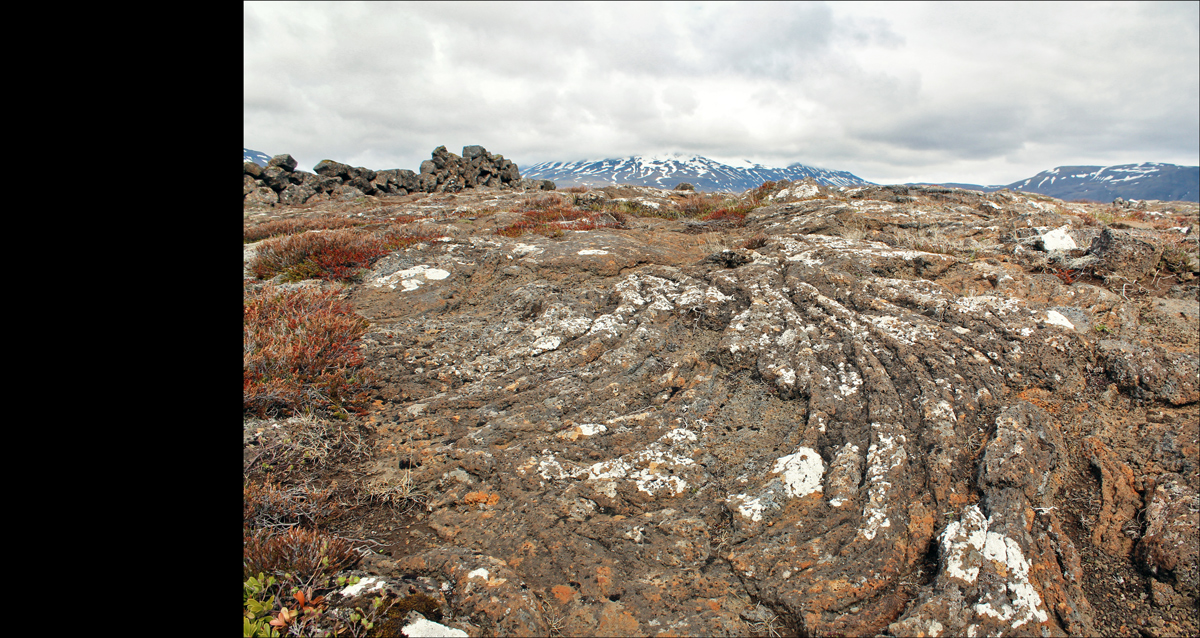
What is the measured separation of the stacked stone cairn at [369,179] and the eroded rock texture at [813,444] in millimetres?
36283

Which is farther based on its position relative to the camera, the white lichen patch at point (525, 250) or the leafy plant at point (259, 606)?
the white lichen patch at point (525, 250)

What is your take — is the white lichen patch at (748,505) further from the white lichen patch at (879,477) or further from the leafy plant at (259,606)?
the leafy plant at (259,606)

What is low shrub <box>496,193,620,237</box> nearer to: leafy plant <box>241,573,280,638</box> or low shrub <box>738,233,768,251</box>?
low shrub <box>738,233,768,251</box>

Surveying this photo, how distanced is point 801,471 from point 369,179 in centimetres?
4862

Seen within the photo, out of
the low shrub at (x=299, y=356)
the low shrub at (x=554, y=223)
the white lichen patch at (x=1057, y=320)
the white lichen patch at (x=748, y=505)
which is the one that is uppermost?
the low shrub at (x=554, y=223)

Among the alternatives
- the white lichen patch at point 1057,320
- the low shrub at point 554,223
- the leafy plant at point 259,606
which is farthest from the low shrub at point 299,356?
the white lichen patch at point 1057,320

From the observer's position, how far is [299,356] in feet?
18.8

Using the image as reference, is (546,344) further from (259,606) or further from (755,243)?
(755,243)

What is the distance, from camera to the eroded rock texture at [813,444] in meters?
3.54
